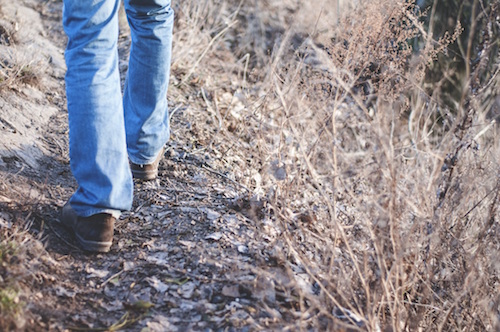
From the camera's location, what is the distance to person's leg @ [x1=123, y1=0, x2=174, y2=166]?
2.59m

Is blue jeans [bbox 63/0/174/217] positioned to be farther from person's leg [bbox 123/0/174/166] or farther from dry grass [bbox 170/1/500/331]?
dry grass [bbox 170/1/500/331]

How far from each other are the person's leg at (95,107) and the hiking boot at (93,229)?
27mm

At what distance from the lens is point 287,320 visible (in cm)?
208

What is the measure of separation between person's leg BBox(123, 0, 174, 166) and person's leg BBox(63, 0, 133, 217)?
1.43ft

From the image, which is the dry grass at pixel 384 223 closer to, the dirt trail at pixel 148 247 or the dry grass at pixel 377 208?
the dry grass at pixel 377 208

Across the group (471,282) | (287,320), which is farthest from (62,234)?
(471,282)

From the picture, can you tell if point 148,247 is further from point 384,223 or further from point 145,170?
point 384,223

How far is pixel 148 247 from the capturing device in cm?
245

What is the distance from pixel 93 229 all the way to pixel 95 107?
0.49m

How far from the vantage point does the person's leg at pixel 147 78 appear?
8.50 feet

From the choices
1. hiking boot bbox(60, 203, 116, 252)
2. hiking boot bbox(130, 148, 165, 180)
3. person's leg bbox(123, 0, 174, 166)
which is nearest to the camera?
hiking boot bbox(60, 203, 116, 252)

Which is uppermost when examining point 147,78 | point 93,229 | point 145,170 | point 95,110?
point 95,110

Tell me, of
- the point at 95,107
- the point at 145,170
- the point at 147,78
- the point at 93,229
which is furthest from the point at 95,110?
the point at 145,170

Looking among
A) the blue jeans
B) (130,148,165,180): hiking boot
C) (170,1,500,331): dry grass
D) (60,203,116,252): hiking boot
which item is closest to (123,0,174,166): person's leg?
(130,148,165,180): hiking boot
